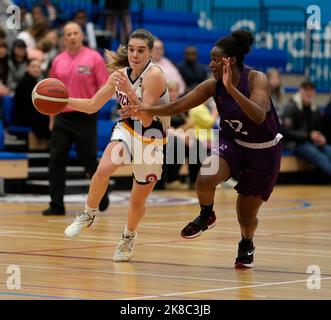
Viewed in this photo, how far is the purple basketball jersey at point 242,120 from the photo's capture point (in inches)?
312

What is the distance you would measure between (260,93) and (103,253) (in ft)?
7.26

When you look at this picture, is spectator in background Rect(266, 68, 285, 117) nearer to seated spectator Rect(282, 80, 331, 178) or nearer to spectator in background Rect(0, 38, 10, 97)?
seated spectator Rect(282, 80, 331, 178)

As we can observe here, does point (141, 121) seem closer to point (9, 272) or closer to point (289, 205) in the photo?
point (9, 272)

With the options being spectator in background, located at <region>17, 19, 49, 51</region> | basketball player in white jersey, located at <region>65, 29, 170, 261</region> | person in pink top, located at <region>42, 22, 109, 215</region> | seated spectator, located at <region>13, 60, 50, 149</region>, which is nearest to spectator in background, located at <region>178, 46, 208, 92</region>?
spectator in background, located at <region>17, 19, 49, 51</region>

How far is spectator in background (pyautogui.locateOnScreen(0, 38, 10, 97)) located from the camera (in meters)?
16.1

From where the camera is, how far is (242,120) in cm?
792

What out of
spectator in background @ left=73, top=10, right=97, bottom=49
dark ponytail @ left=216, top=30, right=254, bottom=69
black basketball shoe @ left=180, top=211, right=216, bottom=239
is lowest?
black basketball shoe @ left=180, top=211, right=216, bottom=239

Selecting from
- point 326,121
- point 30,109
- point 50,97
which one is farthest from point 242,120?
point 326,121

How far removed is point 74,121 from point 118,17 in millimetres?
8338

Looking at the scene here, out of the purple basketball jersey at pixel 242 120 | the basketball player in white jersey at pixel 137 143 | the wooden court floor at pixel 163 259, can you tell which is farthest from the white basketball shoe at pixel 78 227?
the purple basketball jersey at pixel 242 120

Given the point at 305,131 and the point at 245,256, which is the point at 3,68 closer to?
the point at 305,131

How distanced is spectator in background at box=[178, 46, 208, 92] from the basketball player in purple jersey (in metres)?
11.0

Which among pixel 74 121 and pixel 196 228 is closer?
pixel 196 228

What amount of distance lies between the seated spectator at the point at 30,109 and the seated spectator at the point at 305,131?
17.0ft
